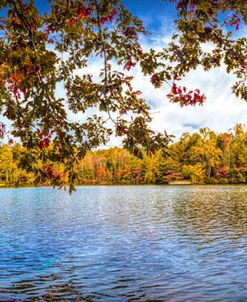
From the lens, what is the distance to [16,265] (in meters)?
13.8

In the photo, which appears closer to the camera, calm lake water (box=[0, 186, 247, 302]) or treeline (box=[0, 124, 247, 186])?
calm lake water (box=[0, 186, 247, 302])

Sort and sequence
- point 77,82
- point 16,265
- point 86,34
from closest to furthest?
point 86,34
point 77,82
point 16,265

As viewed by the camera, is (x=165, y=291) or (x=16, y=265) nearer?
(x=165, y=291)

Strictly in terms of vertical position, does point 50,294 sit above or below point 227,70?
below

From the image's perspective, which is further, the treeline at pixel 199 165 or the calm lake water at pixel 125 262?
the treeline at pixel 199 165

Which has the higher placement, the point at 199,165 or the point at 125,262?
the point at 199,165

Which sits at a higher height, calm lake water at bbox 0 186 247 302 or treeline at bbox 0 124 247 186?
treeline at bbox 0 124 247 186

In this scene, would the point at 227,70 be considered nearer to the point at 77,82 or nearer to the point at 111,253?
the point at 77,82

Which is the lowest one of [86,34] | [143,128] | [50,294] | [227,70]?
[50,294]

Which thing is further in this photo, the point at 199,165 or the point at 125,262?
the point at 199,165

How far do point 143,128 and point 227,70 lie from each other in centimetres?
184

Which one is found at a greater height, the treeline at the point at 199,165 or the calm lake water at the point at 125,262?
the treeline at the point at 199,165

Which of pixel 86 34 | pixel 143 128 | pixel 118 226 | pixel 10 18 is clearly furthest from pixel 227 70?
pixel 118 226

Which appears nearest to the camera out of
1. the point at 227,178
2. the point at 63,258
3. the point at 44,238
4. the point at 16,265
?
the point at 16,265
